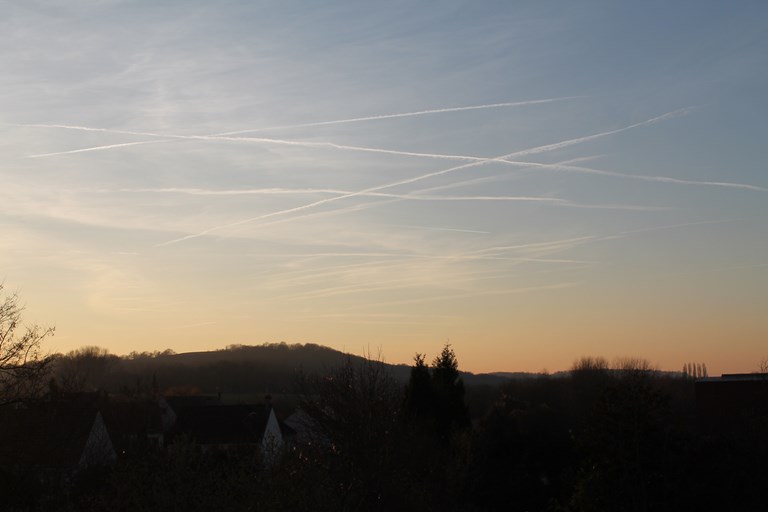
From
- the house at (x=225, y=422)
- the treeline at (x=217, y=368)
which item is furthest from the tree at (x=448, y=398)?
the treeline at (x=217, y=368)

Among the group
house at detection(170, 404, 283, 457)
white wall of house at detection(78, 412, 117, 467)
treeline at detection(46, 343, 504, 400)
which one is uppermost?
treeline at detection(46, 343, 504, 400)

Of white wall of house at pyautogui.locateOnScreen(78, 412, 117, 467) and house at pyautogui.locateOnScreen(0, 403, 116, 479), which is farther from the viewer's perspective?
white wall of house at pyautogui.locateOnScreen(78, 412, 117, 467)

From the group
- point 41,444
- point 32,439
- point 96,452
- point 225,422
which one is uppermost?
point 225,422

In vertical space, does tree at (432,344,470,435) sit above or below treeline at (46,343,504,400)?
below

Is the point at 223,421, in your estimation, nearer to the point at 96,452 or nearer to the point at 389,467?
the point at 96,452

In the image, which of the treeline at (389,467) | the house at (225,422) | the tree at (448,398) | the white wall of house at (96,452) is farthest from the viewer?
the house at (225,422)

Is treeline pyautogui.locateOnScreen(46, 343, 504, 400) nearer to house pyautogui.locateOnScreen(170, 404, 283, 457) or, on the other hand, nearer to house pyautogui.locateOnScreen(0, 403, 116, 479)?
house pyautogui.locateOnScreen(170, 404, 283, 457)

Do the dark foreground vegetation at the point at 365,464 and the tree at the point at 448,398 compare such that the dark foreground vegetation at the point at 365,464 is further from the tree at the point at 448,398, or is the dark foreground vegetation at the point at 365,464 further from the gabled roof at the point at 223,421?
the gabled roof at the point at 223,421

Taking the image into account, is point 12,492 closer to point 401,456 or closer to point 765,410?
point 401,456

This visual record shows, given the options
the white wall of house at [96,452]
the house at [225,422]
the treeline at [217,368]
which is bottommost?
the white wall of house at [96,452]

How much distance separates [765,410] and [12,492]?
23222mm

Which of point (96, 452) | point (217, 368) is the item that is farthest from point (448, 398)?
point (217, 368)

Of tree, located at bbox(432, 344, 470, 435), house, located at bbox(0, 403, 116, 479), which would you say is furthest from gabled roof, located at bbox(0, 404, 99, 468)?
tree, located at bbox(432, 344, 470, 435)

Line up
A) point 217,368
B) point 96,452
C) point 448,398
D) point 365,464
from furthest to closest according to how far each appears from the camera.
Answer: point 217,368 → point 448,398 → point 96,452 → point 365,464
